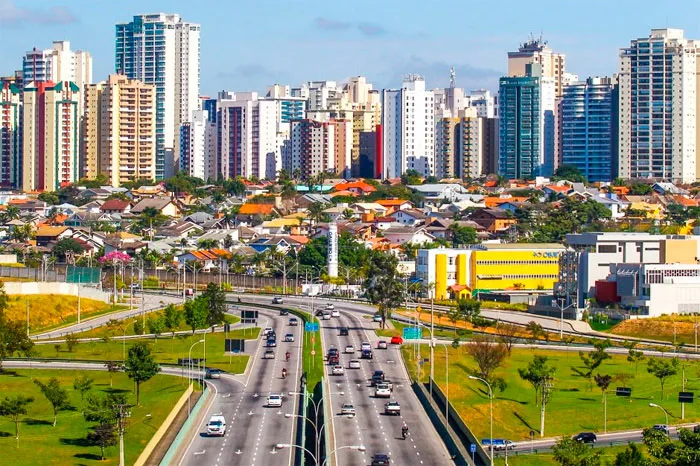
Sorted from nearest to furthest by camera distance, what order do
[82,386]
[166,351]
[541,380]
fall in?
[82,386]
[541,380]
[166,351]

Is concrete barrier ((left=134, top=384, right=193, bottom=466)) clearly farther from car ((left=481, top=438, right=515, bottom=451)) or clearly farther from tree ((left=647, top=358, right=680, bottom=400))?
tree ((left=647, top=358, right=680, bottom=400))

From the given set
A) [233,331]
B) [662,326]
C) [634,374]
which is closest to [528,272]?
[662,326]

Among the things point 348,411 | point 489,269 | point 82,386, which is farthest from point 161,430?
point 489,269

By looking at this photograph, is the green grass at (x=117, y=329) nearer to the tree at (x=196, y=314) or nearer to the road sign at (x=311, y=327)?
the tree at (x=196, y=314)

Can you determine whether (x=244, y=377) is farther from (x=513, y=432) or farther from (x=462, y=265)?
(x=462, y=265)

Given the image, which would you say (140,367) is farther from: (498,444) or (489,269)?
(489,269)
